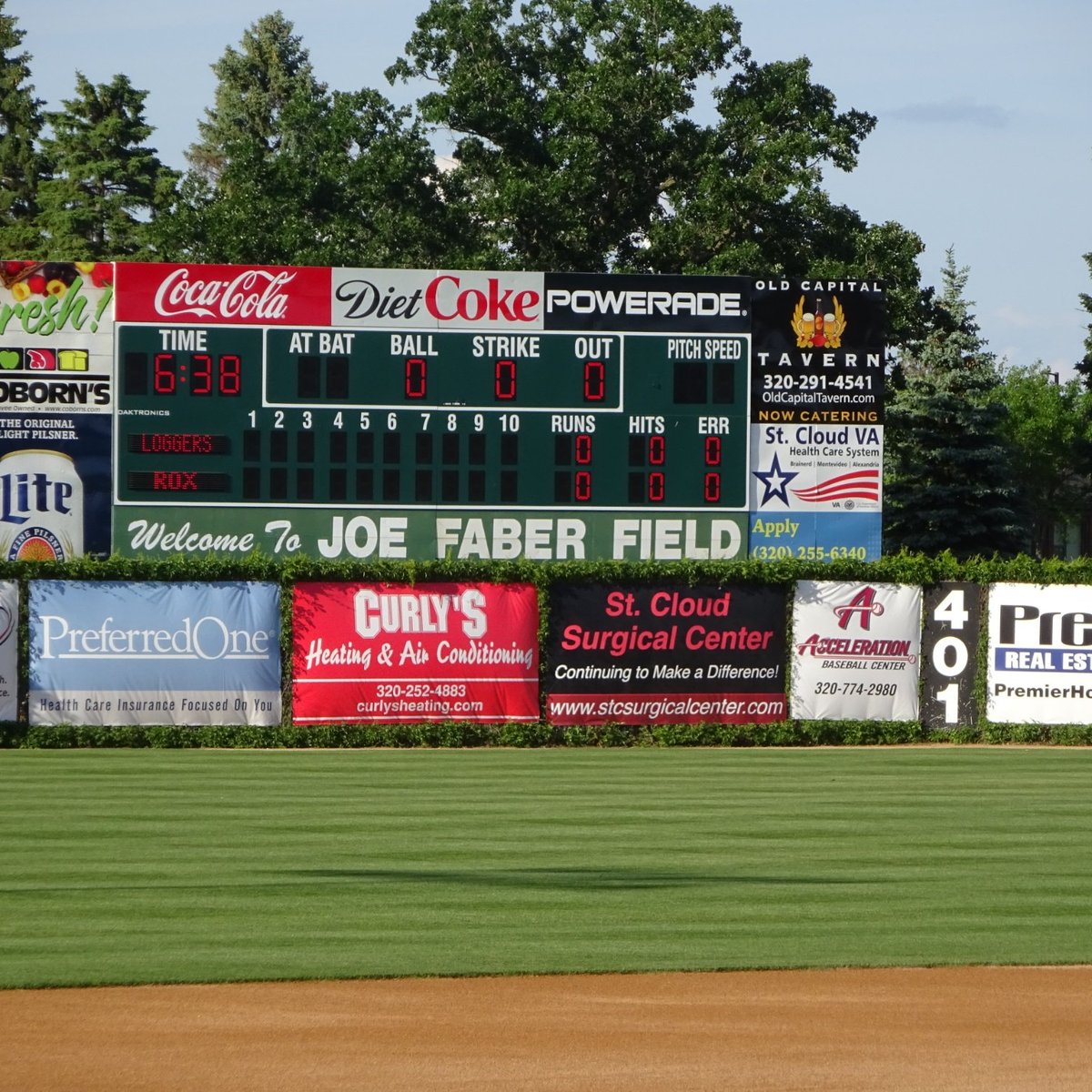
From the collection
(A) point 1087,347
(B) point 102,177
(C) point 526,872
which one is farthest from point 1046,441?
(C) point 526,872

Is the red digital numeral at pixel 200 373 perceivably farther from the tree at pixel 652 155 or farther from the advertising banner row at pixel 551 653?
the tree at pixel 652 155

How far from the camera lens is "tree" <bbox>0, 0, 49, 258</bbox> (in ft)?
235

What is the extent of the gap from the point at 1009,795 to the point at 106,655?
1378 centimetres

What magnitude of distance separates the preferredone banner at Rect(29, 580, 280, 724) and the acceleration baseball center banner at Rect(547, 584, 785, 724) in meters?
4.72

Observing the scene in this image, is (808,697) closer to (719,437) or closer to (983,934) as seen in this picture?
(719,437)

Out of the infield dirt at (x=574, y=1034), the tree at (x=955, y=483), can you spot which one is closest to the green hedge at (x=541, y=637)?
the tree at (x=955, y=483)

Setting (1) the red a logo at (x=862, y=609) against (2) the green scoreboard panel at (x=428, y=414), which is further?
(1) the red a logo at (x=862, y=609)

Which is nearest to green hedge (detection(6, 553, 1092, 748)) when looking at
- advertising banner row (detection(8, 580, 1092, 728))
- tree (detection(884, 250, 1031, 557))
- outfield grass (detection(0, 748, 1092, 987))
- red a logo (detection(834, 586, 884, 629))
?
advertising banner row (detection(8, 580, 1092, 728))

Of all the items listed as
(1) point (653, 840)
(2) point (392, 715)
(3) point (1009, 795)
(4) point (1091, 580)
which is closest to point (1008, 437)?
(4) point (1091, 580)

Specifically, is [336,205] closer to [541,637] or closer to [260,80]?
[541,637]

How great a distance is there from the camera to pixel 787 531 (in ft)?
90.0

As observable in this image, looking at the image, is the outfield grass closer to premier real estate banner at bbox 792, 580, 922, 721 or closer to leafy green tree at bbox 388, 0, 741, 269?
premier real estate banner at bbox 792, 580, 922, 721

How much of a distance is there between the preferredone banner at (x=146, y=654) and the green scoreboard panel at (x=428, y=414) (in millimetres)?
935

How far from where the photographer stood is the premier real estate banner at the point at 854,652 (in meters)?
27.5
